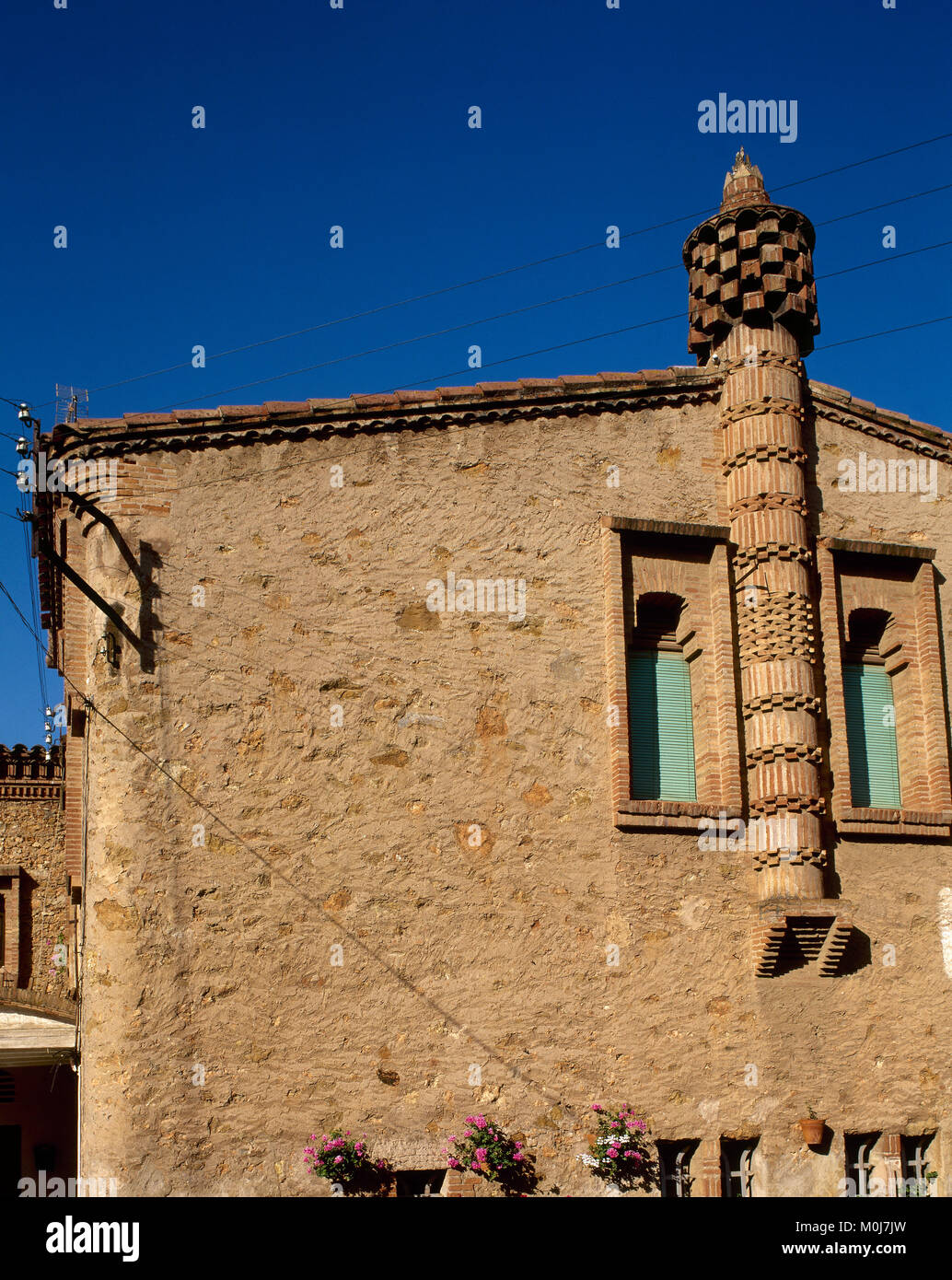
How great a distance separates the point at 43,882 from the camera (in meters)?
23.2

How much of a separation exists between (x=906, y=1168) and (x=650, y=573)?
20.3 ft

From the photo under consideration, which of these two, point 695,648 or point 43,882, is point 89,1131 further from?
point 43,882

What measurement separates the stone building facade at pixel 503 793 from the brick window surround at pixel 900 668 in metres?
0.04

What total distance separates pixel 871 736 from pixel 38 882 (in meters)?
15.5

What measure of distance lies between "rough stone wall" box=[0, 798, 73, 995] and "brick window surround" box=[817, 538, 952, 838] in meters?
15.0

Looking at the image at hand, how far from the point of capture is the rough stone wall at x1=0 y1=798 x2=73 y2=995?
23062mm

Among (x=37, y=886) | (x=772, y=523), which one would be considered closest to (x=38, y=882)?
(x=37, y=886)

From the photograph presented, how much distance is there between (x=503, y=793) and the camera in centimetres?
1213

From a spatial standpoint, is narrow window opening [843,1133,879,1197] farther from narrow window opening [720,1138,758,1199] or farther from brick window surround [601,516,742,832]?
brick window surround [601,516,742,832]

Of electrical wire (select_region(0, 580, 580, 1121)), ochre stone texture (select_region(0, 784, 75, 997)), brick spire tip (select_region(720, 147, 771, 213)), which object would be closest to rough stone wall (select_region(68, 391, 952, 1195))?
electrical wire (select_region(0, 580, 580, 1121))

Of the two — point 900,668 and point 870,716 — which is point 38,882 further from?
point 900,668

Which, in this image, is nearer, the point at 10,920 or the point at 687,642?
the point at 687,642

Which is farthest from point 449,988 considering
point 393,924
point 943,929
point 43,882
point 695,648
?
point 43,882

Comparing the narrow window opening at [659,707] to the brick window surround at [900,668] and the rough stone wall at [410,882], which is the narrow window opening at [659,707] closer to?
the rough stone wall at [410,882]
